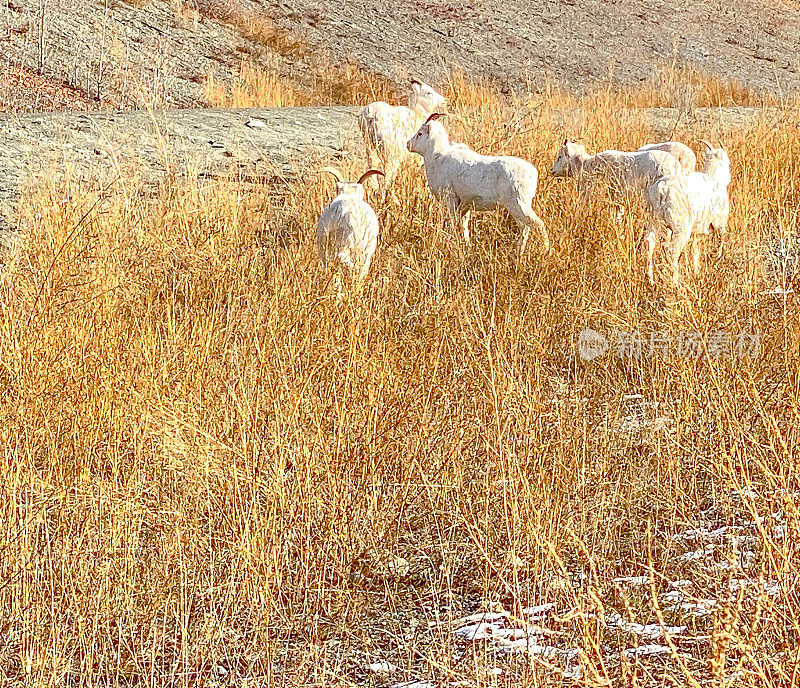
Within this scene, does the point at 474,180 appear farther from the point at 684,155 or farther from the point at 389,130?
the point at 389,130

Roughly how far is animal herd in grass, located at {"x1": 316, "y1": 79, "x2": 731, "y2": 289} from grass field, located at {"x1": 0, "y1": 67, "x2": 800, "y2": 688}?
0.19 meters

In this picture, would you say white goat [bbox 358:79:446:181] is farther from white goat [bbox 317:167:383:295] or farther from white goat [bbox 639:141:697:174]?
white goat [bbox 639:141:697:174]

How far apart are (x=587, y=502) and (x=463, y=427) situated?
528mm

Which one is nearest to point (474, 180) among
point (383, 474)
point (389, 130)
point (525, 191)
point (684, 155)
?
point (525, 191)

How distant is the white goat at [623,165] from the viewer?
4.56m

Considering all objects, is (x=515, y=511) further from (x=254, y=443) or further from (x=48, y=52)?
(x=48, y=52)

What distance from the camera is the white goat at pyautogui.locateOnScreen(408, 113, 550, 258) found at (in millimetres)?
4738

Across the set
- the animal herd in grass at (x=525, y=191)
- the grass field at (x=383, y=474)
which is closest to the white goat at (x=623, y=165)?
the animal herd in grass at (x=525, y=191)

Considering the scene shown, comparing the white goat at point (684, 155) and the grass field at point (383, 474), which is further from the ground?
the white goat at point (684, 155)

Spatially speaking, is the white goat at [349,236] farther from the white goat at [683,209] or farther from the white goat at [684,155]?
the white goat at [684,155]

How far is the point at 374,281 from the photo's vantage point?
175 inches

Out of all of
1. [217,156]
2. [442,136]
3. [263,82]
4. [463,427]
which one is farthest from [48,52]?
[463,427]

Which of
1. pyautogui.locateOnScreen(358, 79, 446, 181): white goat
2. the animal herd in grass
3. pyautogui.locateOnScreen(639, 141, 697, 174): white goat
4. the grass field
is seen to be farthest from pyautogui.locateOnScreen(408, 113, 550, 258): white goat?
pyautogui.locateOnScreen(358, 79, 446, 181): white goat

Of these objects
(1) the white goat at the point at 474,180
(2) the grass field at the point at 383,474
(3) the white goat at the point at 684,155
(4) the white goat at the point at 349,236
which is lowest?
(2) the grass field at the point at 383,474
